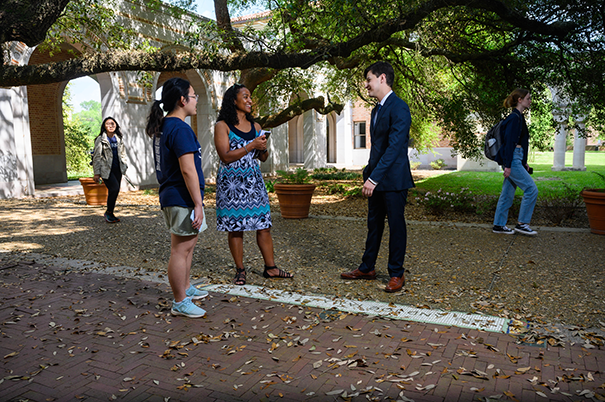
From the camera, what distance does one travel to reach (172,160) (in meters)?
3.52

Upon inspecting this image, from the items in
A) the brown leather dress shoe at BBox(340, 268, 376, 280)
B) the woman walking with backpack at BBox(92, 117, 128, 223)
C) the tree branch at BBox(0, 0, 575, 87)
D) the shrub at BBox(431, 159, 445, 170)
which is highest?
the tree branch at BBox(0, 0, 575, 87)

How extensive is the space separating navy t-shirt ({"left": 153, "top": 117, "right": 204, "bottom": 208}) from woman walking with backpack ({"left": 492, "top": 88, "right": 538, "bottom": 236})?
14.9 ft

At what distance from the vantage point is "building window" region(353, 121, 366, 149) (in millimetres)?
29469

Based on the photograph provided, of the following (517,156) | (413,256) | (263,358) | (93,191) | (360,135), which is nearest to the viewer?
(263,358)

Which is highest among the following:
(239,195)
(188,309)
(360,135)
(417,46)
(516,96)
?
(417,46)

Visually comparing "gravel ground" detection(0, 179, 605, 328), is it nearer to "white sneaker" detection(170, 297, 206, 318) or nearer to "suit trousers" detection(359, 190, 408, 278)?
"suit trousers" detection(359, 190, 408, 278)

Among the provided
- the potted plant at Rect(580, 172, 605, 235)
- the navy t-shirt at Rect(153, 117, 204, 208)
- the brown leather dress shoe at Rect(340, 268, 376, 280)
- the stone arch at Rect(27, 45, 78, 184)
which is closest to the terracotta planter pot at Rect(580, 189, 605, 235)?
the potted plant at Rect(580, 172, 605, 235)

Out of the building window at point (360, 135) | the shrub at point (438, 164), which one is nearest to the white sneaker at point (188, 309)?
the shrub at point (438, 164)

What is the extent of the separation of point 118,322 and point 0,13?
163 inches

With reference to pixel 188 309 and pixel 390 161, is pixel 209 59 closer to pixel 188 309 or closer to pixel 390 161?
pixel 390 161

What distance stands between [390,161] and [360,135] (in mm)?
25885

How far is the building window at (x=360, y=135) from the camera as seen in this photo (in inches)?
1160

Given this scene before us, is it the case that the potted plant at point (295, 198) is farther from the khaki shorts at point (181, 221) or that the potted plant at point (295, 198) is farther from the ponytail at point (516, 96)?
the khaki shorts at point (181, 221)

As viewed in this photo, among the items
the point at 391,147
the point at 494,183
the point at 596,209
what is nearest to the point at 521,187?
the point at 596,209
